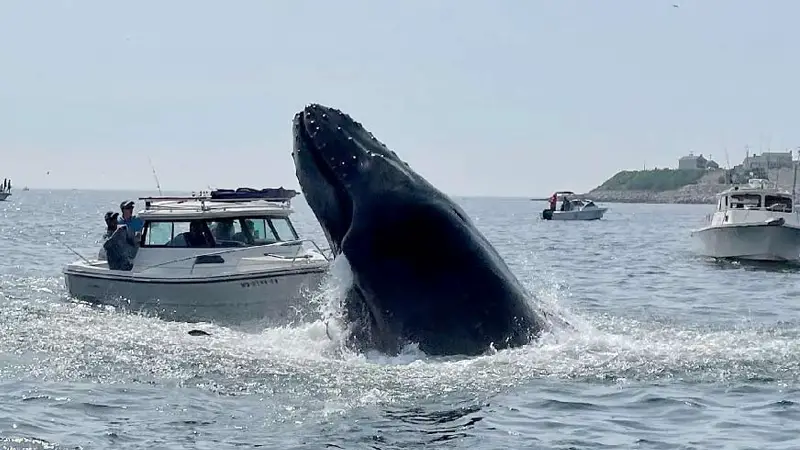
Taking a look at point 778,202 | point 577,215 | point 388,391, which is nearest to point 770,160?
point 577,215

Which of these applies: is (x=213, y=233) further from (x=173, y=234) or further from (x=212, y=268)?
(x=212, y=268)

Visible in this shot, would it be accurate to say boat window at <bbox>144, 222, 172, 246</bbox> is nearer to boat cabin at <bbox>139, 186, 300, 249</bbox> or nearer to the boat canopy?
boat cabin at <bbox>139, 186, 300, 249</bbox>

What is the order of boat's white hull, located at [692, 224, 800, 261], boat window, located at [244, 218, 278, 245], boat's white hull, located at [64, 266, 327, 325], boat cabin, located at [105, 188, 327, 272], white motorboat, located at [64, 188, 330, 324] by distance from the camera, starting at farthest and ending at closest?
boat's white hull, located at [692, 224, 800, 261]
boat window, located at [244, 218, 278, 245]
boat cabin, located at [105, 188, 327, 272]
white motorboat, located at [64, 188, 330, 324]
boat's white hull, located at [64, 266, 327, 325]

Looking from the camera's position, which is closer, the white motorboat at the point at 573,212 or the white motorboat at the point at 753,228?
the white motorboat at the point at 753,228

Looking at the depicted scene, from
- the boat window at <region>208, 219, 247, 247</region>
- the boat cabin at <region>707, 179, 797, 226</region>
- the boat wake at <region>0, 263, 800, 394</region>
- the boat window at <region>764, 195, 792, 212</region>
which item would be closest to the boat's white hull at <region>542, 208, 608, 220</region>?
the boat cabin at <region>707, 179, 797, 226</region>

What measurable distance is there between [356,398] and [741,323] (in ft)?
32.1

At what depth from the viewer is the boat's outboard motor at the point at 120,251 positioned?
68.7 feet

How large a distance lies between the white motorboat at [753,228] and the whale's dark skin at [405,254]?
27671mm

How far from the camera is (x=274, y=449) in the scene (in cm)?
838

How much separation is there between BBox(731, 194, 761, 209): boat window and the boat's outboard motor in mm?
23095

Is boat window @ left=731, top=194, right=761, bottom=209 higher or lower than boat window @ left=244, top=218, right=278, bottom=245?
higher

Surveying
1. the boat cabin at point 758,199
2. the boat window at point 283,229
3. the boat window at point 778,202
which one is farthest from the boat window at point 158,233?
the boat window at point 778,202

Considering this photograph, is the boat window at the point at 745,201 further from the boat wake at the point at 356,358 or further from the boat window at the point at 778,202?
the boat wake at the point at 356,358

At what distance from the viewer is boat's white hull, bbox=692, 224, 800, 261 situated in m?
35.7
